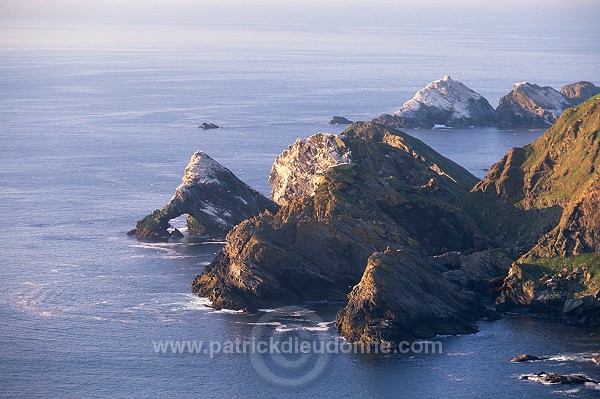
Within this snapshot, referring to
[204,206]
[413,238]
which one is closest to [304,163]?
[204,206]

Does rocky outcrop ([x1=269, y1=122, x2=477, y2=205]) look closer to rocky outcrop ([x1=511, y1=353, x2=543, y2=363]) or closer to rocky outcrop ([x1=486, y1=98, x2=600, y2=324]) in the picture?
rocky outcrop ([x1=486, y1=98, x2=600, y2=324])

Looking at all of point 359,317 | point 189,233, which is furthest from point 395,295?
point 189,233

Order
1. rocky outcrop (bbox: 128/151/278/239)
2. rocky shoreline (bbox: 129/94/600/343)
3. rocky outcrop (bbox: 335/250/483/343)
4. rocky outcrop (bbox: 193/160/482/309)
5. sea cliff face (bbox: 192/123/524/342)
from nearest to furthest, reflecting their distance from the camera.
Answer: rocky outcrop (bbox: 335/250/483/343), sea cliff face (bbox: 192/123/524/342), rocky shoreline (bbox: 129/94/600/343), rocky outcrop (bbox: 193/160/482/309), rocky outcrop (bbox: 128/151/278/239)

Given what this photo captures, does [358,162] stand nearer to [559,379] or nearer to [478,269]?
[478,269]

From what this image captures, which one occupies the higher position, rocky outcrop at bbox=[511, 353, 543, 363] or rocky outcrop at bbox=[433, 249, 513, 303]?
rocky outcrop at bbox=[433, 249, 513, 303]

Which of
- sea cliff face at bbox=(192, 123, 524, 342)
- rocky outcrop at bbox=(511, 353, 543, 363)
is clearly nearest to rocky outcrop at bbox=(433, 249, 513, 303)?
sea cliff face at bbox=(192, 123, 524, 342)
